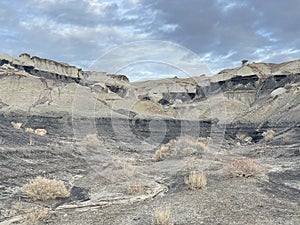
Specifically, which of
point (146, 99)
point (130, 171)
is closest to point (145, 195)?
point (130, 171)

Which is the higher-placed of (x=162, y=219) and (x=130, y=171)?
(x=162, y=219)

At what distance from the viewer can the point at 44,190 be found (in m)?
12.9

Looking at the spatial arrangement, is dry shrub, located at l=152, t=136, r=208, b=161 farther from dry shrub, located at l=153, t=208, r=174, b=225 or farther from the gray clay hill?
dry shrub, located at l=153, t=208, r=174, b=225

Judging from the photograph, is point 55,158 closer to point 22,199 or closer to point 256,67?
point 22,199

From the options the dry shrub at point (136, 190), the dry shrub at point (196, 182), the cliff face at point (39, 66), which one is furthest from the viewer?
the cliff face at point (39, 66)

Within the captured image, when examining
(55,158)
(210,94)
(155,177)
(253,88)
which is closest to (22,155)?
(55,158)

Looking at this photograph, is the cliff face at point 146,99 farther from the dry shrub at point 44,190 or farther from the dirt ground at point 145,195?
the dry shrub at point 44,190

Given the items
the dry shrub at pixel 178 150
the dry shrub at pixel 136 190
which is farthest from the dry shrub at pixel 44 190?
the dry shrub at pixel 178 150

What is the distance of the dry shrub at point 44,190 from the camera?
12742 mm

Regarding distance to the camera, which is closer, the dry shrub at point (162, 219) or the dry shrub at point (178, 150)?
the dry shrub at point (162, 219)

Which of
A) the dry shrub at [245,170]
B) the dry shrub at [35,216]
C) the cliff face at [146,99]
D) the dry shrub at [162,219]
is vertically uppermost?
the cliff face at [146,99]

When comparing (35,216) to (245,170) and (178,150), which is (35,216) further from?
(178,150)

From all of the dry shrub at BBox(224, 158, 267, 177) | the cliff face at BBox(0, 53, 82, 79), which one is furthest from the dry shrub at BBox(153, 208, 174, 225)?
the cliff face at BBox(0, 53, 82, 79)

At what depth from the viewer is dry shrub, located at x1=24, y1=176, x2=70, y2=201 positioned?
12.7 meters
